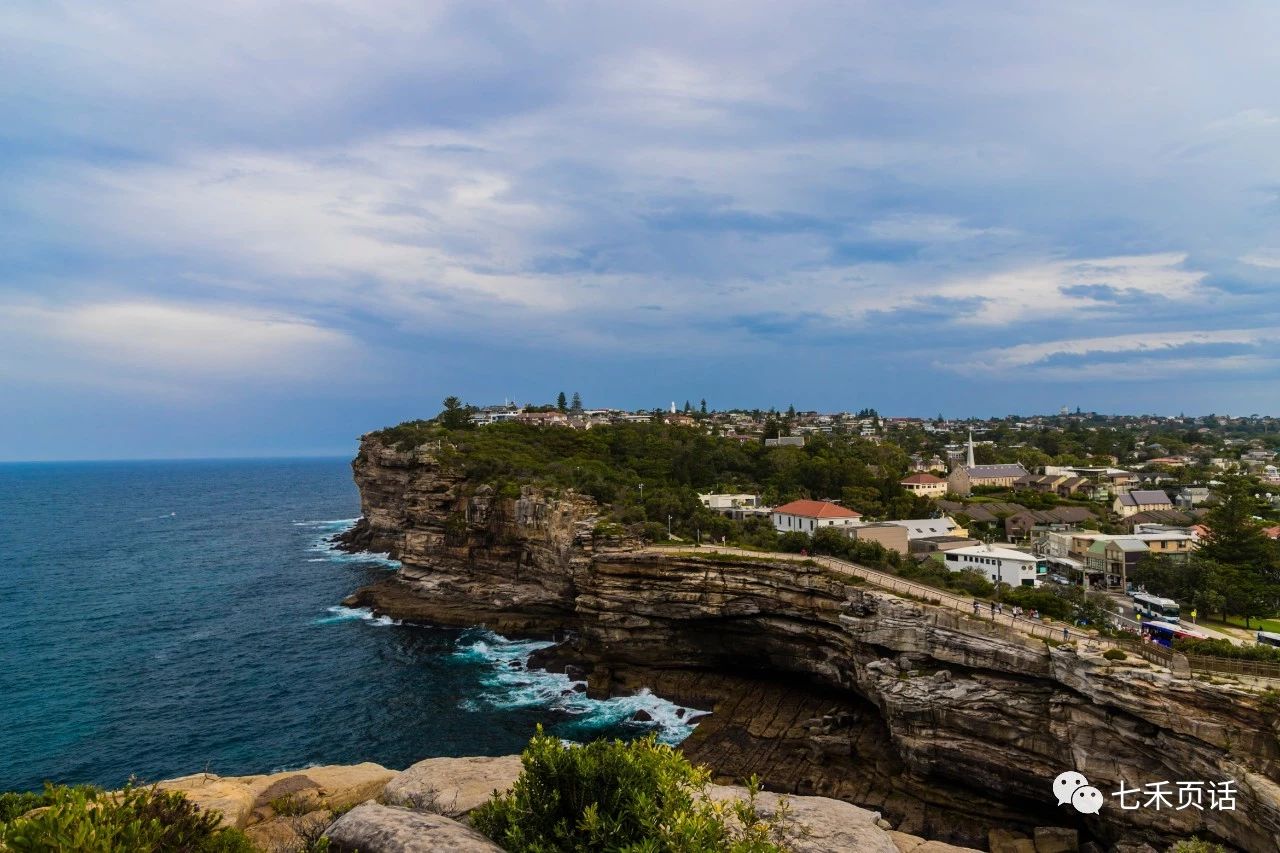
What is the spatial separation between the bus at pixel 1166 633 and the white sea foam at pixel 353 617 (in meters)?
48.5

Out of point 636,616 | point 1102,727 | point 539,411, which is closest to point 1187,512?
point 1102,727

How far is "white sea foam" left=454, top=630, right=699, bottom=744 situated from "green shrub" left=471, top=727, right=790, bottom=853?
2141 cm

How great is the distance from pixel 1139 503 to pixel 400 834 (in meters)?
74.2

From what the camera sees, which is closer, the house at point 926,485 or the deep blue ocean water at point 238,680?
the deep blue ocean water at point 238,680

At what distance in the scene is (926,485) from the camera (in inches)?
2894

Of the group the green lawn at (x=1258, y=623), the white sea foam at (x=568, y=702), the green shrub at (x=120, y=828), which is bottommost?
the white sea foam at (x=568, y=702)

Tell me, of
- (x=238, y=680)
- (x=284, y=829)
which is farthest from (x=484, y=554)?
(x=284, y=829)

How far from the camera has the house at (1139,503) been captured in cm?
6091

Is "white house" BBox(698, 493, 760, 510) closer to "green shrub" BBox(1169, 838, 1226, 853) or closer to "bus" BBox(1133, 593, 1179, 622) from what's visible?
"bus" BBox(1133, 593, 1179, 622)

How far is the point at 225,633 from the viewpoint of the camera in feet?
156

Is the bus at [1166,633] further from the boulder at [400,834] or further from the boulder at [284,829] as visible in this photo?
the boulder at [284,829]

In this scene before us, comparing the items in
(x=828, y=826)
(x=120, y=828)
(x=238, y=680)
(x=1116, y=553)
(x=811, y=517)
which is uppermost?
(x=120, y=828)

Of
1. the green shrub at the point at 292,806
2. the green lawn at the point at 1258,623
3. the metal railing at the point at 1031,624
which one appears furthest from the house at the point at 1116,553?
the green shrub at the point at 292,806

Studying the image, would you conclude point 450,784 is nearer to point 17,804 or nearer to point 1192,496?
point 17,804
